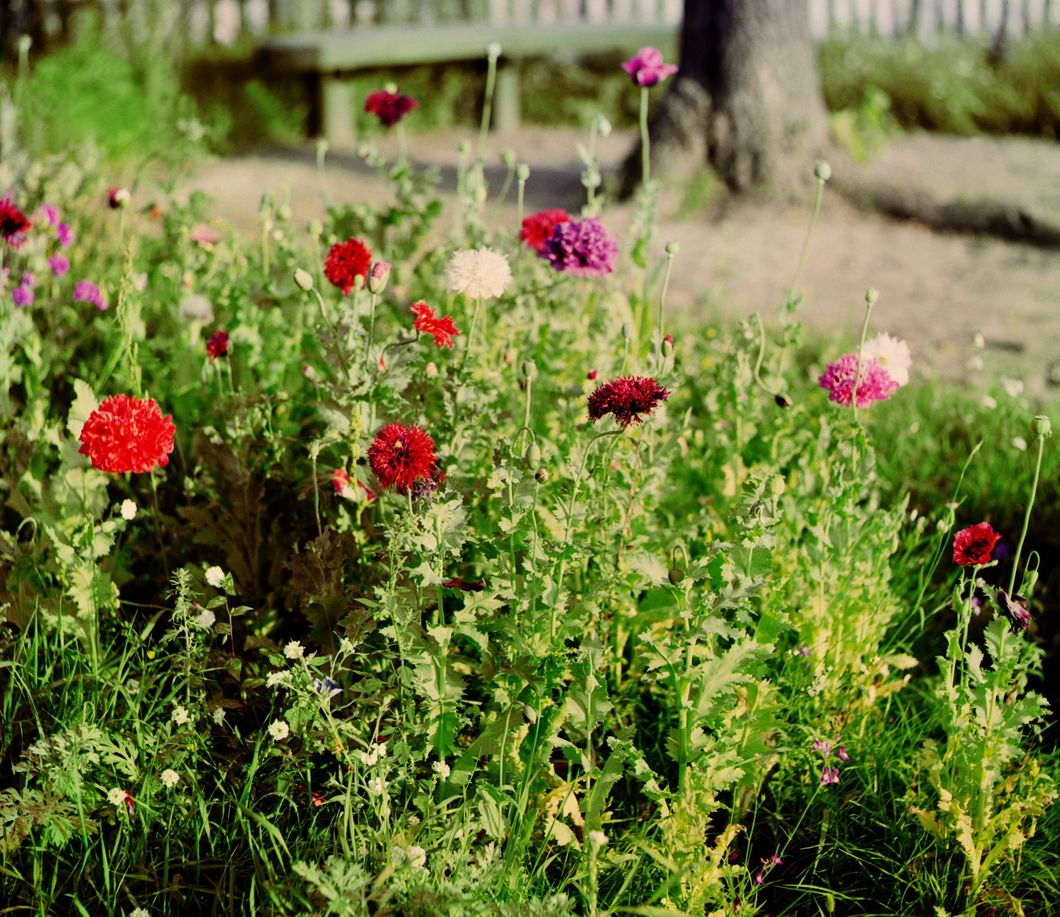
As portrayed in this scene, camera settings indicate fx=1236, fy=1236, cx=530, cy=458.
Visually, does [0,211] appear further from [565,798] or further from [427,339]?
[565,798]

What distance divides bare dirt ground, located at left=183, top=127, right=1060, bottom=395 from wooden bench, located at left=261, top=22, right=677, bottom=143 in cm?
57

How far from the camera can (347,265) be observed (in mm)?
2422

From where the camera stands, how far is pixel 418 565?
1.96m

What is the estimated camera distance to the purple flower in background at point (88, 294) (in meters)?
2.92

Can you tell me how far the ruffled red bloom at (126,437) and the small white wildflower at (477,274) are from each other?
544 mm

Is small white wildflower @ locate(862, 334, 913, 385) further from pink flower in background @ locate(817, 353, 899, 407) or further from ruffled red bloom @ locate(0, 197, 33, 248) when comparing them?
ruffled red bloom @ locate(0, 197, 33, 248)

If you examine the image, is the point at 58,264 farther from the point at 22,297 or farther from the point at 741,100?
the point at 741,100

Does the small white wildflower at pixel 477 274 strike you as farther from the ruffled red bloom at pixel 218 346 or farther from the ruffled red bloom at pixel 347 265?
the ruffled red bloom at pixel 218 346

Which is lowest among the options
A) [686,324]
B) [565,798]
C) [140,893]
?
[140,893]

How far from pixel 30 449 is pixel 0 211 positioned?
1.68 feet

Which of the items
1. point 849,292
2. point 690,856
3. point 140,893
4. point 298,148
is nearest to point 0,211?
point 140,893

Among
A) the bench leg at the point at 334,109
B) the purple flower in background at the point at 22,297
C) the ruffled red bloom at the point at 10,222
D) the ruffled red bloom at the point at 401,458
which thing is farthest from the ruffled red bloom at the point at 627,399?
the bench leg at the point at 334,109

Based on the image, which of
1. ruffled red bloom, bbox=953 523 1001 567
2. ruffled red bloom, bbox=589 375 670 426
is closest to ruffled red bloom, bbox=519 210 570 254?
ruffled red bloom, bbox=589 375 670 426

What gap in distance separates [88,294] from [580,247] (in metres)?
1.26
